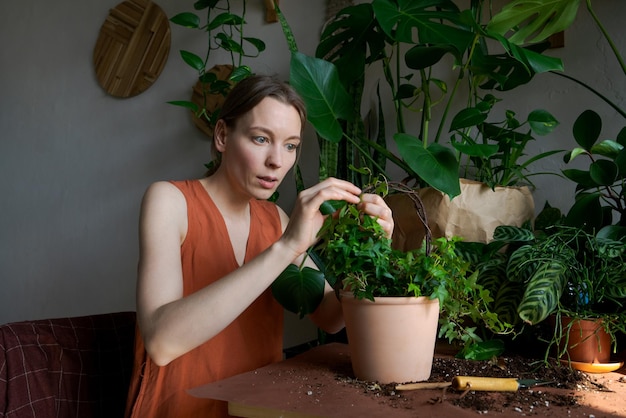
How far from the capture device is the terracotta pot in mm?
1142

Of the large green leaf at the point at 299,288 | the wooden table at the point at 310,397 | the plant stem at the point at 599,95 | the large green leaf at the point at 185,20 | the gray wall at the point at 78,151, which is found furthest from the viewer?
the gray wall at the point at 78,151

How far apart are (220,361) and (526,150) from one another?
1.09 metres

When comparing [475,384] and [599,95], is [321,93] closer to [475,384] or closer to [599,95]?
[599,95]

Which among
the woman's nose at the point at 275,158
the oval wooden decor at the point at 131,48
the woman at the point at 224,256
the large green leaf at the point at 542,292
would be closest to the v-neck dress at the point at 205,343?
the woman at the point at 224,256

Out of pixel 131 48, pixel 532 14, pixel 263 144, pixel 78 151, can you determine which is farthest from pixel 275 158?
pixel 78 151

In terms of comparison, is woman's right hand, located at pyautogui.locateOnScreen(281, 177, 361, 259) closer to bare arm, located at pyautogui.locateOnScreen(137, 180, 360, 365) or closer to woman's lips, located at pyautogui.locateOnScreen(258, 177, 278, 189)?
bare arm, located at pyautogui.locateOnScreen(137, 180, 360, 365)

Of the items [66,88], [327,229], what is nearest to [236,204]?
[327,229]

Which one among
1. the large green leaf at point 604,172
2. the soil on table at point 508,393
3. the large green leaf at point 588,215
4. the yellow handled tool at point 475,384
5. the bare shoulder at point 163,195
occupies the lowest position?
the soil on table at point 508,393

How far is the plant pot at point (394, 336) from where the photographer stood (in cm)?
97

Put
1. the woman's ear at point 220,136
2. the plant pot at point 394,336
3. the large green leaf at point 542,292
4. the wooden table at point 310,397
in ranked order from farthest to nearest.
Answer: the woman's ear at point 220,136 < the large green leaf at point 542,292 < the plant pot at point 394,336 < the wooden table at point 310,397

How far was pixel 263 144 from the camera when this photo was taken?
1.27 metres

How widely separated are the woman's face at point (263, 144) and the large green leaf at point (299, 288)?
19 centimetres

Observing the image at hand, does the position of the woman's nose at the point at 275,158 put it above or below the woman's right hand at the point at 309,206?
above

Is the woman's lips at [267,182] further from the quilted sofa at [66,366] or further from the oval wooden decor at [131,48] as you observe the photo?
the oval wooden decor at [131,48]
